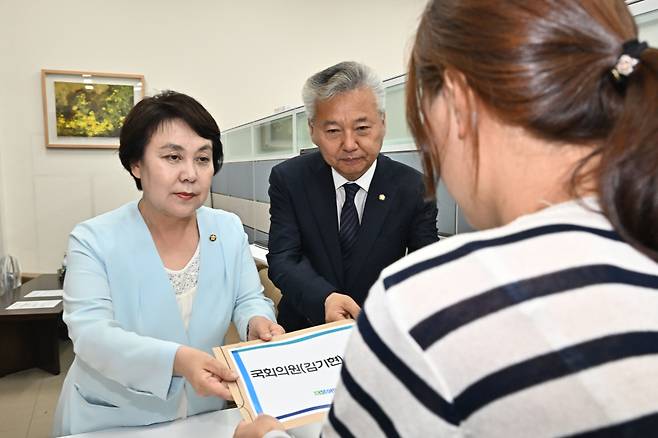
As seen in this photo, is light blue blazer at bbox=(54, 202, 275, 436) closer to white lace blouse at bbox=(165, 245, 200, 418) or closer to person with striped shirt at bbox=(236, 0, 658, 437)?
white lace blouse at bbox=(165, 245, 200, 418)

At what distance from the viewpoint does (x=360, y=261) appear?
168 centimetres

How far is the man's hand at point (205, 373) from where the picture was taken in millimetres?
1068

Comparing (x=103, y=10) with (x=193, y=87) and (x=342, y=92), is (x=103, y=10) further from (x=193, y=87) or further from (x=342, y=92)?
(x=342, y=92)

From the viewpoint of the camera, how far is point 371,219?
5.52 ft

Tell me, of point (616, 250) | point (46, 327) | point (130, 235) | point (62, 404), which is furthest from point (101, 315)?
point (46, 327)

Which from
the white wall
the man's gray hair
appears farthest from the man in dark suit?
the white wall

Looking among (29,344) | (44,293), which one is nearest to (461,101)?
(29,344)

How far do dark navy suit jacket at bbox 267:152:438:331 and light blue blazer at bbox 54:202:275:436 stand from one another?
262mm

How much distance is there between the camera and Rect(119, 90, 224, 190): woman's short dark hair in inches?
54.7

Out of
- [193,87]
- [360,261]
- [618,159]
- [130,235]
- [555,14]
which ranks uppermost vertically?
[193,87]

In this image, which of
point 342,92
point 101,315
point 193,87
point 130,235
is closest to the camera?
point 101,315

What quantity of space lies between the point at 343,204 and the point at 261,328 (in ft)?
1.89

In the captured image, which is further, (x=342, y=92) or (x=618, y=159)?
(x=342, y=92)

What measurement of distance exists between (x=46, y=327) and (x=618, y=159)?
4040mm
